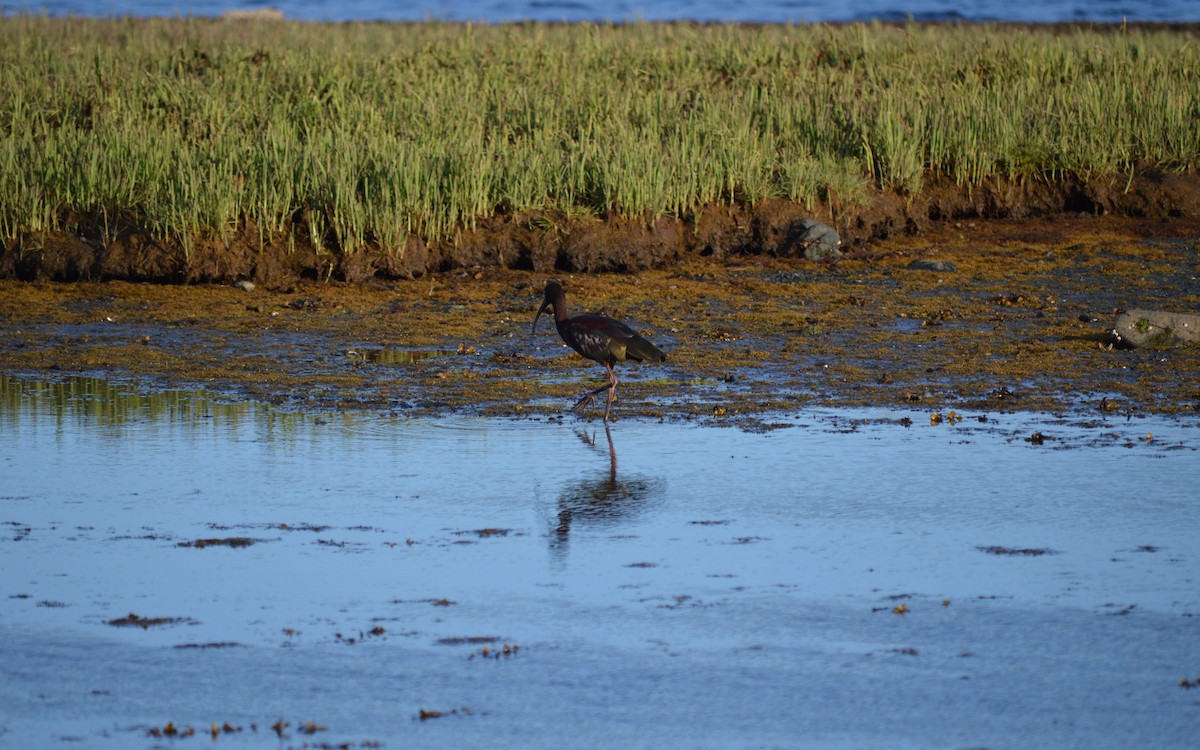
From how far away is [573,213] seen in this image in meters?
12.3

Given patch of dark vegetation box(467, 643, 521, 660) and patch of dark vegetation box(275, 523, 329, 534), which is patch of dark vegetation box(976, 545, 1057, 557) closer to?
patch of dark vegetation box(467, 643, 521, 660)

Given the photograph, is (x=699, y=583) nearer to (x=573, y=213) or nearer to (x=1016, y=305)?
(x=1016, y=305)

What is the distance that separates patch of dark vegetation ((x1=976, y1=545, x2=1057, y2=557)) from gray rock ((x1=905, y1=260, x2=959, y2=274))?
6562 mm

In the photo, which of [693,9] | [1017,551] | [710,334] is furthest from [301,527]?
[693,9]

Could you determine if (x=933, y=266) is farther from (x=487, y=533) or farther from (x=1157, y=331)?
(x=487, y=533)

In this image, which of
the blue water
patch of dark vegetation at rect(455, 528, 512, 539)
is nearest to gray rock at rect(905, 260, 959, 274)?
patch of dark vegetation at rect(455, 528, 512, 539)

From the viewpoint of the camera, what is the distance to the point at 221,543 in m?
5.93

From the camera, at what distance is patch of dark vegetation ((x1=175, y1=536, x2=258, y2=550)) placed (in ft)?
19.4

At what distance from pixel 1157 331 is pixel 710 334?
8.97 ft

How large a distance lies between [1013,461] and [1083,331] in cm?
328

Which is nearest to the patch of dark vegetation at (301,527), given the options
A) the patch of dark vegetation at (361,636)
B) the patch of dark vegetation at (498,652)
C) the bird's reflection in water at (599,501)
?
the bird's reflection in water at (599,501)

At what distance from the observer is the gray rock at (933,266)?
40.1 feet

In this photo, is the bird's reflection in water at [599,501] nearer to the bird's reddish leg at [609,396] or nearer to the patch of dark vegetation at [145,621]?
the bird's reddish leg at [609,396]

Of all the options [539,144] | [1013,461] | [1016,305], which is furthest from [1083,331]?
[539,144]
